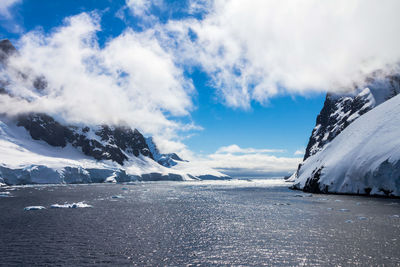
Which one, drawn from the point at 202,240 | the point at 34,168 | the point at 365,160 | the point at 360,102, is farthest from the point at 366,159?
the point at 34,168

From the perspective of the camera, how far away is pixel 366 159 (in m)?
51.8

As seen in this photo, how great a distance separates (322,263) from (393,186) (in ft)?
133

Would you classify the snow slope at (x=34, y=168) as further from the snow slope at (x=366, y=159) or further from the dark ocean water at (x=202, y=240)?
the snow slope at (x=366, y=159)

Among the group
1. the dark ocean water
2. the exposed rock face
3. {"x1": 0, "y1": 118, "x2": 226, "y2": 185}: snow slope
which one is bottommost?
the dark ocean water

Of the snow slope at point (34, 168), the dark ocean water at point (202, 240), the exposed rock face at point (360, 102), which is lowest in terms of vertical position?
the dark ocean water at point (202, 240)

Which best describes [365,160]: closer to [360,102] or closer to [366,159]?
[366,159]

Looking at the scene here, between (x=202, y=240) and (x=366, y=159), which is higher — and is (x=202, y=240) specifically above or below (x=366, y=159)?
below

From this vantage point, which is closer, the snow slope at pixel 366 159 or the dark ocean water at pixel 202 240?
the dark ocean water at pixel 202 240

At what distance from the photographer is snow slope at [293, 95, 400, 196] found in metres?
46.8

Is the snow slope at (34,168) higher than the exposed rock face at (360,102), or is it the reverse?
the exposed rock face at (360,102)

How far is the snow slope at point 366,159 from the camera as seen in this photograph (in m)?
46.8

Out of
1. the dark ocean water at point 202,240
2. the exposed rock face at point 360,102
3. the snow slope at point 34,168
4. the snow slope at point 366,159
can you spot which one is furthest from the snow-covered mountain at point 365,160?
the snow slope at point 34,168

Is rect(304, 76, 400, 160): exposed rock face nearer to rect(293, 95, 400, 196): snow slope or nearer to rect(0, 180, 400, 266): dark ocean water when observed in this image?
rect(293, 95, 400, 196): snow slope

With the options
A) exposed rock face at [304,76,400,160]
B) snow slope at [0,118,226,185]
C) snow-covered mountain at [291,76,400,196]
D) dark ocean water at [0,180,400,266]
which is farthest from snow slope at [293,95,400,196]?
snow slope at [0,118,226,185]
